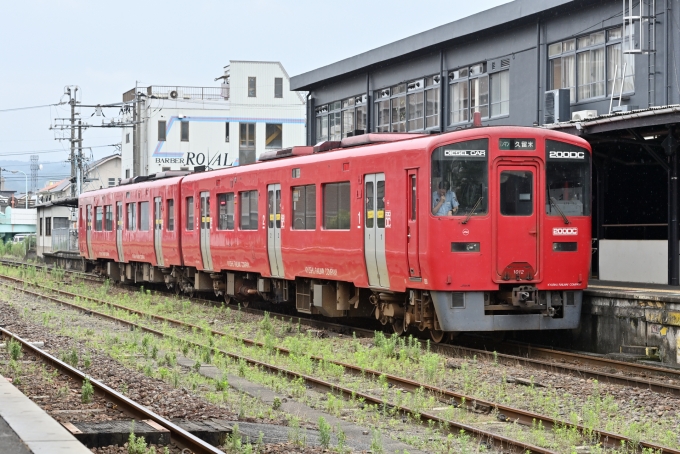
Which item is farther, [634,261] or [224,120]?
[224,120]

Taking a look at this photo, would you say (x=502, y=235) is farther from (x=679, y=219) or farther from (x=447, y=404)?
(x=679, y=219)

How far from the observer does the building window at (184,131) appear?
66.2 m

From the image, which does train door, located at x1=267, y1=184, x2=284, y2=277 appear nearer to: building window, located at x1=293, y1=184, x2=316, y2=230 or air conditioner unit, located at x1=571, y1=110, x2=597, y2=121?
building window, located at x1=293, y1=184, x2=316, y2=230

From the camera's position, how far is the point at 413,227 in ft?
45.9

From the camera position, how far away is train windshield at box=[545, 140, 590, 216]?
14.2 metres

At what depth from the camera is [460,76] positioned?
27.3 meters

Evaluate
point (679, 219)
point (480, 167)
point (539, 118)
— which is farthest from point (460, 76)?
point (480, 167)

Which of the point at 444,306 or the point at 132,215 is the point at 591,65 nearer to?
the point at 444,306

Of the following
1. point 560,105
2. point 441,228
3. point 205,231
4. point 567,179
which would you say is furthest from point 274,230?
point 560,105

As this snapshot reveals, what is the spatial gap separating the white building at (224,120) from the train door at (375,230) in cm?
5125

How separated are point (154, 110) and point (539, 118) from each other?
4518 centimetres

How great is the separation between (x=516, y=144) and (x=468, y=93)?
13116 millimetres

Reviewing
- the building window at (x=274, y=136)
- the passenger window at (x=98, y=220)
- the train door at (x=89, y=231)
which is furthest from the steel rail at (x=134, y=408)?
the building window at (x=274, y=136)

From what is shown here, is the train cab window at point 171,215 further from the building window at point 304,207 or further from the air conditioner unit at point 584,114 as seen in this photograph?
the air conditioner unit at point 584,114
